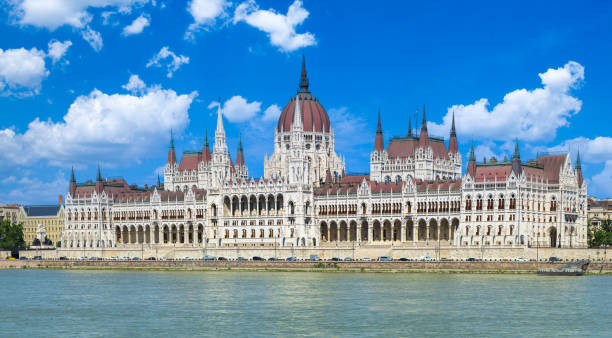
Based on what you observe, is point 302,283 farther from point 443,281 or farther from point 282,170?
point 282,170

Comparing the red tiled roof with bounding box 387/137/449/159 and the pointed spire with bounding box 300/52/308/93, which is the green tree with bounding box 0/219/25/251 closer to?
the pointed spire with bounding box 300/52/308/93

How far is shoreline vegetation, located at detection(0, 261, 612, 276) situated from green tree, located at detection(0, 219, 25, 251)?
64.2ft

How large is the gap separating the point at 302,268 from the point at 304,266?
122cm

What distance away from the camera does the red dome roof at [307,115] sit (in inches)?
6727

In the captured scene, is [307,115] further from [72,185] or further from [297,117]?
[72,185]

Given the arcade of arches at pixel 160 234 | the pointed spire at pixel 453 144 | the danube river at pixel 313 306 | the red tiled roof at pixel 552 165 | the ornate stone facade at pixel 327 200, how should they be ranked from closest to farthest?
the danube river at pixel 313 306 → the ornate stone facade at pixel 327 200 → the red tiled roof at pixel 552 165 → the pointed spire at pixel 453 144 → the arcade of arches at pixel 160 234

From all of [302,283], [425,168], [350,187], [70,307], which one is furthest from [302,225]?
[70,307]

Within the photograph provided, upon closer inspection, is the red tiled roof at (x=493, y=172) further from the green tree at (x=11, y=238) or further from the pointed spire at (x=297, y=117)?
the green tree at (x=11, y=238)

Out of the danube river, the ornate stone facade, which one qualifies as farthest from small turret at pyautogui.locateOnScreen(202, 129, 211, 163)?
the danube river

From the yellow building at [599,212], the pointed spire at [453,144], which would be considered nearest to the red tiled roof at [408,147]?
the pointed spire at [453,144]

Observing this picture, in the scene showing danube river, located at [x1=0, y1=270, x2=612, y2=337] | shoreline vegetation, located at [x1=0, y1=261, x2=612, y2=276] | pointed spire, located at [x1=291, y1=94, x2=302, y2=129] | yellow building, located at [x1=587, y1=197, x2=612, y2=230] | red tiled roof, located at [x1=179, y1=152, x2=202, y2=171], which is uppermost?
pointed spire, located at [x1=291, y1=94, x2=302, y2=129]

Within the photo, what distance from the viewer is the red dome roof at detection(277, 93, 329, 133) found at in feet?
561

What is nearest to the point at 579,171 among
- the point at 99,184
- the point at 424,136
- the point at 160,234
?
the point at 424,136

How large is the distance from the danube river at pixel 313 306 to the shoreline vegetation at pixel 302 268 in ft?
18.1
